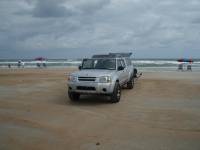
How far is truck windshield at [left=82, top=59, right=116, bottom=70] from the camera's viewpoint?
1341 cm

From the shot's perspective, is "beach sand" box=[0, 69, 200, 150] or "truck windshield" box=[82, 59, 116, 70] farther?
"truck windshield" box=[82, 59, 116, 70]

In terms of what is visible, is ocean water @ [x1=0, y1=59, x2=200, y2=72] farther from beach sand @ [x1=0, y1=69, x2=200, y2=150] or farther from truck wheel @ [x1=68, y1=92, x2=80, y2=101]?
beach sand @ [x1=0, y1=69, x2=200, y2=150]

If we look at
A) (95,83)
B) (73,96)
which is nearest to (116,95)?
(95,83)

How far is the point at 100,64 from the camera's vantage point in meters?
13.5

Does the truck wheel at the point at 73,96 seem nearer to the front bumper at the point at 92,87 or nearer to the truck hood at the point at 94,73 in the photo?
the front bumper at the point at 92,87

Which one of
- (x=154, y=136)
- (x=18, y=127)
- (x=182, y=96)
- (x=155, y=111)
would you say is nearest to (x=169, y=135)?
(x=154, y=136)

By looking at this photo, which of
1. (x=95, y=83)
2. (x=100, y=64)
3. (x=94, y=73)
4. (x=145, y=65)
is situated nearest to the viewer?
(x=95, y=83)

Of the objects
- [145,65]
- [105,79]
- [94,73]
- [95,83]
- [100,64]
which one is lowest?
[145,65]

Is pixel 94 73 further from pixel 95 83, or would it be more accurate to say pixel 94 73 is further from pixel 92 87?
pixel 92 87

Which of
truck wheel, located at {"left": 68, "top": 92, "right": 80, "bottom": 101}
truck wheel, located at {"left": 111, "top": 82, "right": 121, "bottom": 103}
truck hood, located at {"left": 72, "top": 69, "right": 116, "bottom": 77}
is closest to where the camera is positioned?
truck hood, located at {"left": 72, "top": 69, "right": 116, "bottom": 77}

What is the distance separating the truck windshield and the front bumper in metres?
1.60

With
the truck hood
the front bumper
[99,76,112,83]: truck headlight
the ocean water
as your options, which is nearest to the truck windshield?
the truck hood

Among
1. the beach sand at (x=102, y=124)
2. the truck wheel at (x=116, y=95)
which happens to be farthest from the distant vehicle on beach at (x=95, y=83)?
the beach sand at (x=102, y=124)

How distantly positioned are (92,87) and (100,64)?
199 cm
